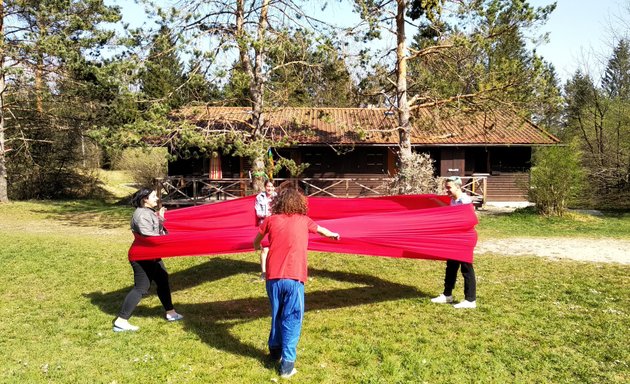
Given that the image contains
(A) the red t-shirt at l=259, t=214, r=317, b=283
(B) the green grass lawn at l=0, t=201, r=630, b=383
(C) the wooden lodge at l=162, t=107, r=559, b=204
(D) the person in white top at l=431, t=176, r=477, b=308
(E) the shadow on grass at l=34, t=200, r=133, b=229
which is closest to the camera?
(A) the red t-shirt at l=259, t=214, r=317, b=283

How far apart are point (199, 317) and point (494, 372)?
341 cm

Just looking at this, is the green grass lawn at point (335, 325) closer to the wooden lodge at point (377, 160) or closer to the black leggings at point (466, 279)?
the black leggings at point (466, 279)

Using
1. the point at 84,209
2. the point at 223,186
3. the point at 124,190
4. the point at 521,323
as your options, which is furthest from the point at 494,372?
the point at 124,190

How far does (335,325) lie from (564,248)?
7.31 m

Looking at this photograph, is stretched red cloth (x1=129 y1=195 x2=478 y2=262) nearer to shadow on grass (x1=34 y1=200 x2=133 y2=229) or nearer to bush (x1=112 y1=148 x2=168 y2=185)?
shadow on grass (x1=34 y1=200 x2=133 y2=229)

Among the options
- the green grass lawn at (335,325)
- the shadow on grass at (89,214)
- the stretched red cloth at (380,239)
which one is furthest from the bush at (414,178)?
the stretched red cloth at (380,239)

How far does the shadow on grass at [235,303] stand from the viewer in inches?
198

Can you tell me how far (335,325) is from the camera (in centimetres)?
532

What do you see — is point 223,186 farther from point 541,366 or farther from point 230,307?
point 541,366

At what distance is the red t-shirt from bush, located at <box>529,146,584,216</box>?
13567 mm

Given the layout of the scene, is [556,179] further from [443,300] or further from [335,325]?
[335,325]

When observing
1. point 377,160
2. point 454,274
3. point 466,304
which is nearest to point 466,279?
point 454,274

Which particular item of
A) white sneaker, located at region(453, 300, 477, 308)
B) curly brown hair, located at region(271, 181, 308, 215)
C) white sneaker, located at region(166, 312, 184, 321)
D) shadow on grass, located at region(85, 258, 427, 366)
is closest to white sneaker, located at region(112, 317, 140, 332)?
white sneaker, located at region(166, 312, 184, 321)

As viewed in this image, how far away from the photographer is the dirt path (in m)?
9.40
